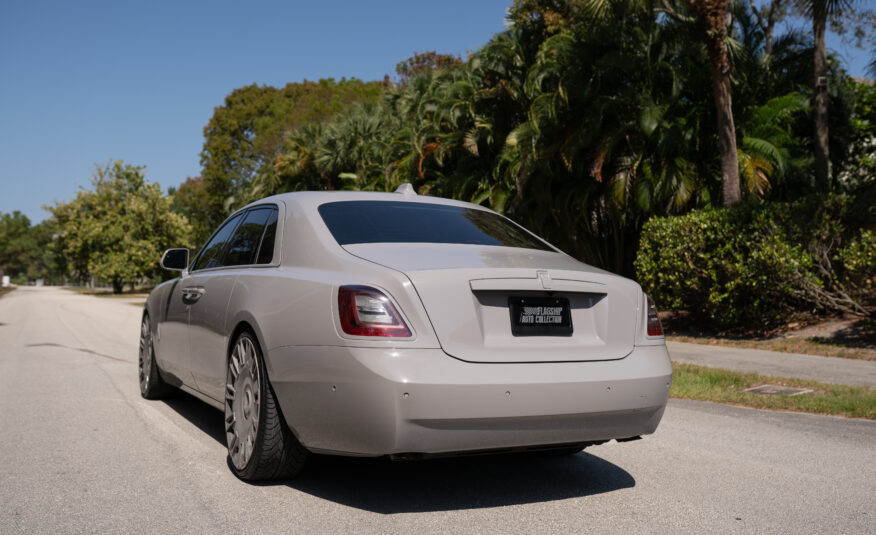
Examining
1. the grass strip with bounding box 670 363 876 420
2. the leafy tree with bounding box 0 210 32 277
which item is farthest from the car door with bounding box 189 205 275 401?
the leafy tree with bounding box 0 210 32 277

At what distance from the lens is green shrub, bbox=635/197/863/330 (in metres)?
13.2

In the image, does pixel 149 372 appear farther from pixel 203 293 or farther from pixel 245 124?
pixel 245 124

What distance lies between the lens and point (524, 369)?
11.9 feet

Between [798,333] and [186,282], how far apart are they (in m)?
11.4

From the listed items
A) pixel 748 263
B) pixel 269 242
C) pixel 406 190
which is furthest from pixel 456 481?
pixel 748 263

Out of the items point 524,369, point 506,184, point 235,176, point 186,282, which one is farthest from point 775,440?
point 235,176

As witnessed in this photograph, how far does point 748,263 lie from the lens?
13844mm

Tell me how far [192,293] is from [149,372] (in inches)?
72.7

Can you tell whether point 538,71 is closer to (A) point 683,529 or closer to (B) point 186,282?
(B) point 186,282

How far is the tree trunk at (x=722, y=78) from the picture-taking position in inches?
574

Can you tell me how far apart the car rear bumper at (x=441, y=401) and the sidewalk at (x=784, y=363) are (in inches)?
240

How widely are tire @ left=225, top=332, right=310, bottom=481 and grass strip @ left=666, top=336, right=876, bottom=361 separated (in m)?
9.83

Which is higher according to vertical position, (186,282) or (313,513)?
(186,282)

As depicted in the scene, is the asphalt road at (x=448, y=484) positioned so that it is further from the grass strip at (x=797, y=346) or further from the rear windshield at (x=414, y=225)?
the grass strip at (x=797, y=346)
